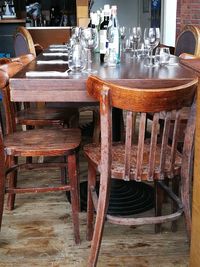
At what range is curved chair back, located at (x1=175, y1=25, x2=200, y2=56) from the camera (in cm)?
285

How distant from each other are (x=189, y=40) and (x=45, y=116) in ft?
4.43

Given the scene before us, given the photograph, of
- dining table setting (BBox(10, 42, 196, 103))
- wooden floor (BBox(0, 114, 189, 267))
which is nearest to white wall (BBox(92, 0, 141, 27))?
wooden floor (BBox(0, 114, 189, 267))

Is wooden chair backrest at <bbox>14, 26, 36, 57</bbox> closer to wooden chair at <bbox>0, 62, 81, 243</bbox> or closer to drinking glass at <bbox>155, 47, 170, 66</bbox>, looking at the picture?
wooden chair at <bbox>0, 62, 81, 243</bbox>

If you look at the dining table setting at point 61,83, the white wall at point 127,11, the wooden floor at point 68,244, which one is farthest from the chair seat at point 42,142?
the white wall at point 127,11

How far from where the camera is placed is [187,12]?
546 centimetres

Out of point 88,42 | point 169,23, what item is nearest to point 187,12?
point 169,23

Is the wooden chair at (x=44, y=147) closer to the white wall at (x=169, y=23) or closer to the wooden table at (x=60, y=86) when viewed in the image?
the wooden table at (x=60, y=86)

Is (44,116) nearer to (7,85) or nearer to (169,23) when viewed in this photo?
(7,85)

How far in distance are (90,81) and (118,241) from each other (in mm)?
893

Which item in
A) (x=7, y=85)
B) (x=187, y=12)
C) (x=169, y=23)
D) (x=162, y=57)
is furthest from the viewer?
(x=169, y=23)

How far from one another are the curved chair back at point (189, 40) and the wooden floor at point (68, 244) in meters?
1.40

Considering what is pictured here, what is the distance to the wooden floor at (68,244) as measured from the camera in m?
1.81

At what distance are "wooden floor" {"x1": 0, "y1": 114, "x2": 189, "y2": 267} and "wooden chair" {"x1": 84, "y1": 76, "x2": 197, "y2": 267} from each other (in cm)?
24

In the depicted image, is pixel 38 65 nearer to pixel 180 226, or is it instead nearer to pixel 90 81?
pixel 90 81
